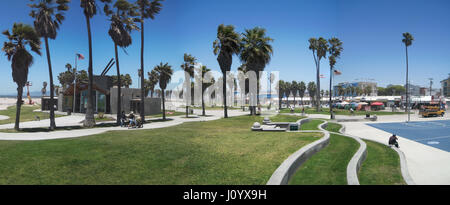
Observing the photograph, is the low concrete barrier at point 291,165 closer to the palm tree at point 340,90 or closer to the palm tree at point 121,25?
the palm tree at point 121,25

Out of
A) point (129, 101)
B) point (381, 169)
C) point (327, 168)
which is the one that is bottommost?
point (381, 169)

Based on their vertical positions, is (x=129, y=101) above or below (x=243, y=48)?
below

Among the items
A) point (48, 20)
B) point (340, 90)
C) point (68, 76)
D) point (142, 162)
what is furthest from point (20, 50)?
point (340, 90)

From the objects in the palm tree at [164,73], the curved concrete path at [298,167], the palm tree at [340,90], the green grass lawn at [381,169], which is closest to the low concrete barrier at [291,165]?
the curved concrete path at [298,167]

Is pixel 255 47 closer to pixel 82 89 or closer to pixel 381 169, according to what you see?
pixel 381 169

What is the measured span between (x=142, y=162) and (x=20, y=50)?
64.1ft

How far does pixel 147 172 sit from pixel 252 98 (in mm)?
31530

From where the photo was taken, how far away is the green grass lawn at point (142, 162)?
27.0 ft

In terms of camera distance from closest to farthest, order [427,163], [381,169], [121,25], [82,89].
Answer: [381,169], [427,163], [121,25], [82,89]

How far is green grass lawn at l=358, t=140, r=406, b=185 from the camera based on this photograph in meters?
9.51

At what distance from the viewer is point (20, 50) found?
21172 mm

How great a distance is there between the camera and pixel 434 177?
11008mm

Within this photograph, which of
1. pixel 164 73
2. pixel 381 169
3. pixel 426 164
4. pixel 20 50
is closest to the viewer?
pixel 381 169

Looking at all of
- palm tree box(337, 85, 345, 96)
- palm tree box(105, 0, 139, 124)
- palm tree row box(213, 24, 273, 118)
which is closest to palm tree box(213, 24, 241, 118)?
palm tree row box(213, 24, 273, 118)
